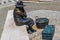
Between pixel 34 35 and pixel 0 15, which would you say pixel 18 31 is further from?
pixel 0 15

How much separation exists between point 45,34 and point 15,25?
48cm

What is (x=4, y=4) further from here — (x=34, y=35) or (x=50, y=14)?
(x=34, y=35)

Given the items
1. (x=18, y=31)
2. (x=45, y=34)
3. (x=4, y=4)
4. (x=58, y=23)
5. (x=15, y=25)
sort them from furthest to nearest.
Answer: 1. (x=4, y=4)
2. (x=58, y=23)
3. (x=15, y=25)
4. (x=18, y=31)
5. (x=45, y=34)

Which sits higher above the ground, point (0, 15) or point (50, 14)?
point (50, 14)

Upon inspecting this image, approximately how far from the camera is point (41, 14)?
2.41 metres

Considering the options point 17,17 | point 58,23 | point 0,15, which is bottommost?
point 0,15

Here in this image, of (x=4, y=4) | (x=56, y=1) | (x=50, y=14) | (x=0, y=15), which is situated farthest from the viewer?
(x=56, y=1)

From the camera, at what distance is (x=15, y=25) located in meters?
1.81

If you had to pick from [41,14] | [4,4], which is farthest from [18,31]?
[4,4]

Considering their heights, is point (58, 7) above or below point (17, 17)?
below

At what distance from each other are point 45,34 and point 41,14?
3.22 feet

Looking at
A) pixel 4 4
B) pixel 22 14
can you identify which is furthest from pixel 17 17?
pixel 4 4

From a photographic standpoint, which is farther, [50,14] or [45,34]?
[50,14]

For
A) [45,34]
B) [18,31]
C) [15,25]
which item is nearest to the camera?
[45,34]
